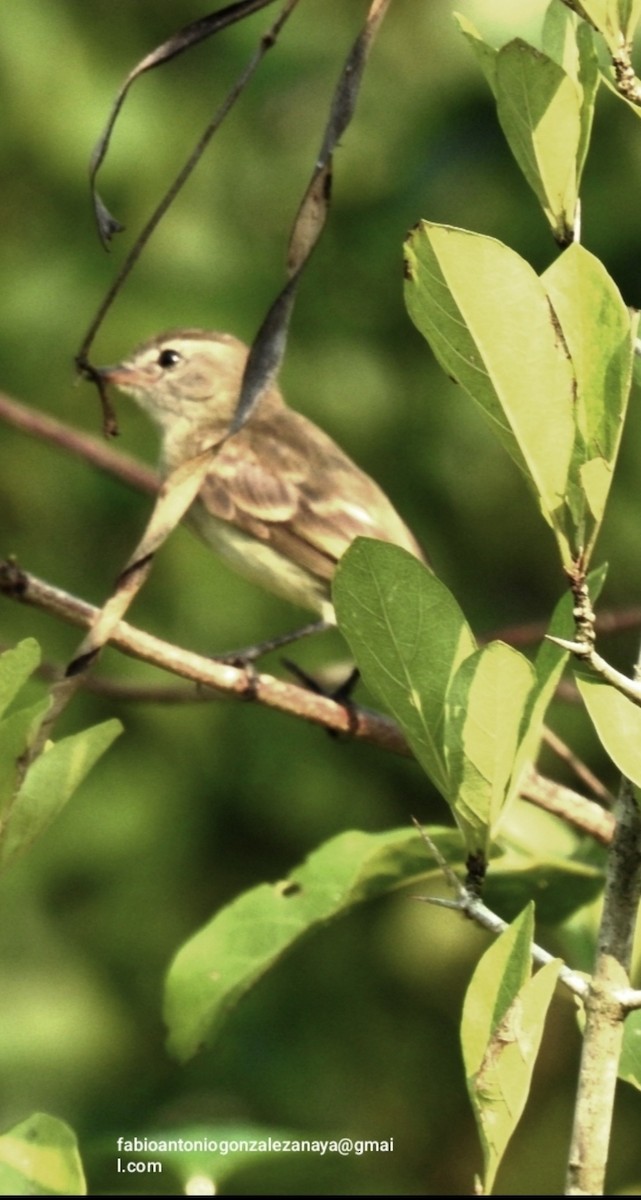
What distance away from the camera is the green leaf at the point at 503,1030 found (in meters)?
1.11

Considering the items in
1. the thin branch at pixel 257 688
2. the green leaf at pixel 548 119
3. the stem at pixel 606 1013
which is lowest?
the thin branch at pixel 257 688

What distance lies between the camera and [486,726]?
126 centimetres

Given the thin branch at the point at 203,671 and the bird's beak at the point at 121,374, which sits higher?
the thin branch at the point at 203,671

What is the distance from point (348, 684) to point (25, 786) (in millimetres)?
2956

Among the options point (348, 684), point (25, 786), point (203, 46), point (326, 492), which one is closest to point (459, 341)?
point (25, 786)

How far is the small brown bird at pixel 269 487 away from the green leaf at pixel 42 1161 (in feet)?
10.1

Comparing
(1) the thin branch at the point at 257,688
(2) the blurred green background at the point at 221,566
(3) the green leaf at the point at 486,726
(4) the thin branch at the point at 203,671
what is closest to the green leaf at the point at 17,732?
(4) the thin branch at the point at 203,671

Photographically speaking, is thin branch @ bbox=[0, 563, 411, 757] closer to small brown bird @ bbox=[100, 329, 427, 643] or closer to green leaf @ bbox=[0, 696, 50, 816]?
green leaf @ bbox=[0, 696, 50, 816]

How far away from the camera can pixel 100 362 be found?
5.39 meters

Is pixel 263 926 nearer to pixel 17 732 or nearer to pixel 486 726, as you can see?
pixel 17 732

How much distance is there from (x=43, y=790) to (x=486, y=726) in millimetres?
389

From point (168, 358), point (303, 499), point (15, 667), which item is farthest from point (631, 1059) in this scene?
point (168, 358)

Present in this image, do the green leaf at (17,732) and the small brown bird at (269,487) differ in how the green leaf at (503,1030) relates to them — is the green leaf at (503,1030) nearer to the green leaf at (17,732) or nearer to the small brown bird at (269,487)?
the green leaf at (17,732)

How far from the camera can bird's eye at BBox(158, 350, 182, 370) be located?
16.7 ft
